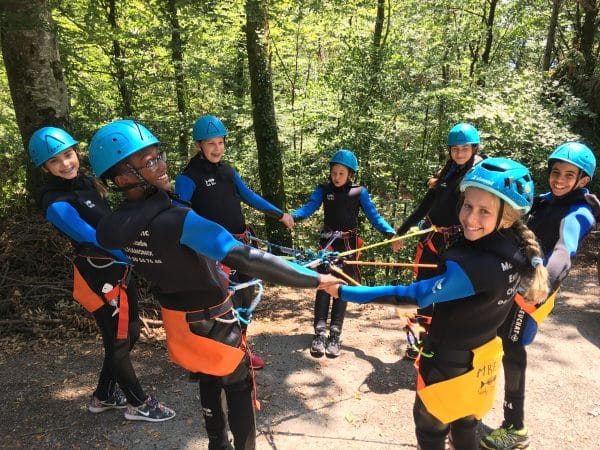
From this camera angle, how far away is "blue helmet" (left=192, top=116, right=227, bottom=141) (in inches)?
168

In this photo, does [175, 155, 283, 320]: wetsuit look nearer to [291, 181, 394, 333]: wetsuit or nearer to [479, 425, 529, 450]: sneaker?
[291, 181, 394, 333]: wetsuit

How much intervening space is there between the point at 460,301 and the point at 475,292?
0.45 feet

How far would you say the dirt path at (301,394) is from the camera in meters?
3.60

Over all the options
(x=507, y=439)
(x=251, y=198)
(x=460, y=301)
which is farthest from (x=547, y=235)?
(x=251, y=198)

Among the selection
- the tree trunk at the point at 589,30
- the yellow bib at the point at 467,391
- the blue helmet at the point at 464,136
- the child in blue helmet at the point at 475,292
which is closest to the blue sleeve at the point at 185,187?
the child in blue helmet at the point at 475,292

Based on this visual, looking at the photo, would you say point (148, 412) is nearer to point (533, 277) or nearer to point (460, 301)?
point (460, 301)

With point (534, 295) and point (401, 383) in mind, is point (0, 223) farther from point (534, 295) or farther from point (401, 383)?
point (534, 295)

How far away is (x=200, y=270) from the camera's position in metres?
A: 2.38

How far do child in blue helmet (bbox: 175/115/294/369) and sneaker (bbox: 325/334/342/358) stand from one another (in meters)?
1.18

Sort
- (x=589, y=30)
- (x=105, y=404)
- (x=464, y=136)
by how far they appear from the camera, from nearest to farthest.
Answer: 1. (x=105, y=404)
2. (x=464, y=136)
3. (x=589, y=30)

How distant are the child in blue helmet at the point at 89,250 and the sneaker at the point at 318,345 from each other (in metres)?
2.11

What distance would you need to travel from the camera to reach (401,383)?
449 cm

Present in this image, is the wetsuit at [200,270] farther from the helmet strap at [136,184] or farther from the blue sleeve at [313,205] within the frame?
the blue sleeve at [313,205]

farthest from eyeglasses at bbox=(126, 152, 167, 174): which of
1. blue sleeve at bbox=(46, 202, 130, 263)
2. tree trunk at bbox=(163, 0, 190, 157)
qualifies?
tree trunk at bbox=(163, 0, 190, 157)
